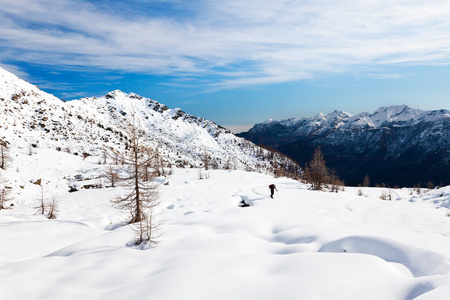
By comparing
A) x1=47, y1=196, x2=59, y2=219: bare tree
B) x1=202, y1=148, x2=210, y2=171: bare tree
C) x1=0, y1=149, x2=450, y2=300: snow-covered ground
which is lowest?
x1=47, y1=196, x2=59, y2=219: bare tree

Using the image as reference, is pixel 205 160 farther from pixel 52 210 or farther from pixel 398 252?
pixel 398 252

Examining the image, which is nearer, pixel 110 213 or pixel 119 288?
pixel 119 288

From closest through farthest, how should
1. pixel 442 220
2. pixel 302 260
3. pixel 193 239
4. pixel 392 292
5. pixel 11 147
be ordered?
1. pixel 392 292
2. pixel 302 260
3. pixel 193 239
4. pixel 442 220
5. pixel 11 147

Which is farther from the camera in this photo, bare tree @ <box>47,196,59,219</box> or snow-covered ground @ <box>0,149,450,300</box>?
bare tree @ <box>47,196,59,219</box>

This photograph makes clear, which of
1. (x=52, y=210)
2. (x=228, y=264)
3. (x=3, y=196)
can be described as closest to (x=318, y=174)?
(x=228, y=264)

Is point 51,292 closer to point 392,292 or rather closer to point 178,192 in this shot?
point 392,292

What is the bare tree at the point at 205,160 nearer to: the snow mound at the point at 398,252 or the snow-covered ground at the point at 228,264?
the snow-covered ground at the point at 228,264

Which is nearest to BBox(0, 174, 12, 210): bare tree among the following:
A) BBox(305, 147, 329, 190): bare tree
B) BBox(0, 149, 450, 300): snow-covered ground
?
BBox(0, 149, 450, 300): snow-covered ground

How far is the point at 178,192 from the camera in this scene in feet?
85.1

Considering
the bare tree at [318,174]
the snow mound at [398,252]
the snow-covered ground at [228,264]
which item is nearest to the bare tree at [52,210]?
the snow-covered ground at [228,264]

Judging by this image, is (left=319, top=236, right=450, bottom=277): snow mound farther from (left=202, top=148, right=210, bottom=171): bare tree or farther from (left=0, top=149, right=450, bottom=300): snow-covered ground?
(left=202, top=148, right=210, bottom=171): bare tree

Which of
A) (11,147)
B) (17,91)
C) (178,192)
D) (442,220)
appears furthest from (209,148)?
(442,220)

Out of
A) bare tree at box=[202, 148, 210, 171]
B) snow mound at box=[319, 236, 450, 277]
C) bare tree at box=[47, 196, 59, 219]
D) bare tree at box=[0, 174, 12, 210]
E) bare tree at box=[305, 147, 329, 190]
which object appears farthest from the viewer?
bare tree at box=[202, 148, 210, 171]

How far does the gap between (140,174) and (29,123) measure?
252 ft
